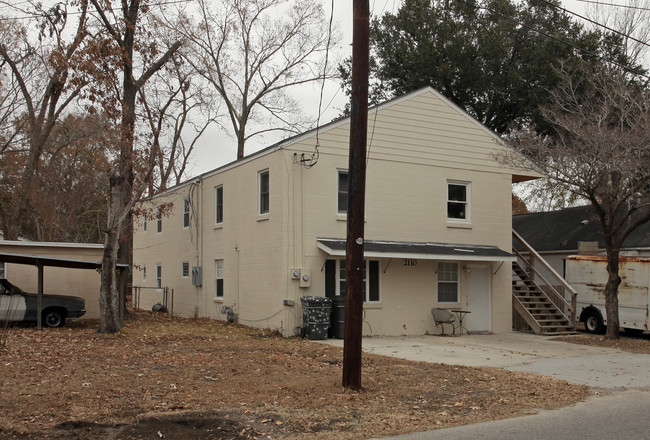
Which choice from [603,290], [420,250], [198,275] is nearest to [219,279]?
[198,275]

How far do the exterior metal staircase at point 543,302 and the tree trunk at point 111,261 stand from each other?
41.9ft

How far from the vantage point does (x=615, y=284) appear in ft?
62.3

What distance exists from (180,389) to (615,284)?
538 inches

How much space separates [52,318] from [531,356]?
Result: 13.9m

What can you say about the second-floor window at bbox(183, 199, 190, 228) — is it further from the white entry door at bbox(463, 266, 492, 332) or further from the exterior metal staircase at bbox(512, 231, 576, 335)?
the exterior metal staircase at bbox(512, 231, 576, 335)

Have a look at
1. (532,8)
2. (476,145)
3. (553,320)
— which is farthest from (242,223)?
(532,8)

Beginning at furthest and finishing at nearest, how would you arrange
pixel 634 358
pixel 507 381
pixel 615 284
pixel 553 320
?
pixel 553 320, pixel 615 284, pixel 634 358, pixel 507 381

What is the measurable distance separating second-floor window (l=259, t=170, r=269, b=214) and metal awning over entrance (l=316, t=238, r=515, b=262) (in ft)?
7.46

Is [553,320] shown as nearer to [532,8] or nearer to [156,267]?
[156,267]

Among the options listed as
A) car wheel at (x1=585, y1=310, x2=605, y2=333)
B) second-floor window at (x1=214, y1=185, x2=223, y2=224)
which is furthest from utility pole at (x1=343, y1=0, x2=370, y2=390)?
car wheel at (x1=585, y1=310, x2=605, y2=333)

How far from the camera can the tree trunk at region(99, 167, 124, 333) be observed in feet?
58.7

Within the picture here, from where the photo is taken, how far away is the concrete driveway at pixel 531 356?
12.9 meters

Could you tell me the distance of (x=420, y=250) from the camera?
1972cm

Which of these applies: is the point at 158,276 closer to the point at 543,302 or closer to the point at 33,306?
the point at 33,306
